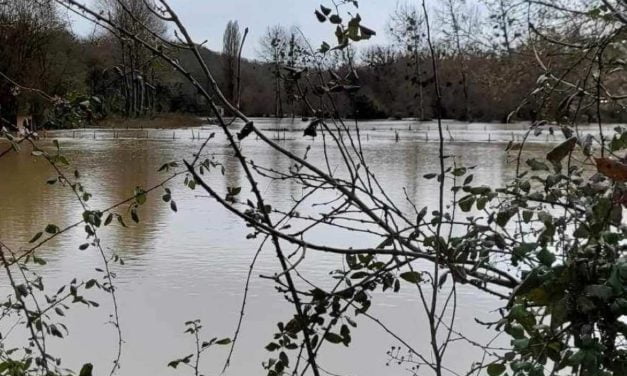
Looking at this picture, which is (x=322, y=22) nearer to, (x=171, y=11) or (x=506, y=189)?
(x=171, y=11)

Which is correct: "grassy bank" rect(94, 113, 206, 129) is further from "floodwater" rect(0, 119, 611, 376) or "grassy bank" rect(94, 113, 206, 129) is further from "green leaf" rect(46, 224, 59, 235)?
"green leaf" rect(46, 224, 59, 235)

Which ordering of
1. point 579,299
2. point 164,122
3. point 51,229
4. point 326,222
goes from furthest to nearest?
point 164,122
point 51,229
point 326,222
point 579,299

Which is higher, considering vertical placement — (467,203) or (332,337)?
(467,203)

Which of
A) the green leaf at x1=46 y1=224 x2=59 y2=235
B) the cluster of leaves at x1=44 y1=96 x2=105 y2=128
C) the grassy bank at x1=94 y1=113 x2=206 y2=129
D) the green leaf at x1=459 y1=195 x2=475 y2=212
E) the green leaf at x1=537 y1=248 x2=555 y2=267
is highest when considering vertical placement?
the cluster of leaves at x1=44 y1=96 x2=105 y2=128

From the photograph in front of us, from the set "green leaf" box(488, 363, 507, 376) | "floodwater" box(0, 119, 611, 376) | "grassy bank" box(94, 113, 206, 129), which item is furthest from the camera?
"grassy bank" box(94, 113, 206, 129)

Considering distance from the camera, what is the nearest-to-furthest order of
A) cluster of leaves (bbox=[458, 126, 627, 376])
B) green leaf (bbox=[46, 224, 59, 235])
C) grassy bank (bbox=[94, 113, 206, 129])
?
cluster of leaves (bbox=[458, 126, 627, 376])
green leaf (bbox=[46, 224, 59, 235])
grassy bank (bbox=[94, 113, 206, 129])

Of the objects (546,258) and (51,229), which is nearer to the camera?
(546,258)

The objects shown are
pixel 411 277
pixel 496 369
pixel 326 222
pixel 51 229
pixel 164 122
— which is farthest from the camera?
pixel 164 122

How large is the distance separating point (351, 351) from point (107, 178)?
6.11 meters

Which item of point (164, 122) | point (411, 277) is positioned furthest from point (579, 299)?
point (164, 122)

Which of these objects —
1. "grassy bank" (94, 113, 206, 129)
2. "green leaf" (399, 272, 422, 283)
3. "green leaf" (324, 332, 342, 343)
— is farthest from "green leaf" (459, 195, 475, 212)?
"grassy bank" (94, 113, 206, 129)

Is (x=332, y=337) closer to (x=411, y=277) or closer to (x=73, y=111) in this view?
(x=411, y=277)

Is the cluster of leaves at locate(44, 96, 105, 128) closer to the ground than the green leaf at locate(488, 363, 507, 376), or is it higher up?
higher up

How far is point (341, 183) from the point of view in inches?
39.1
